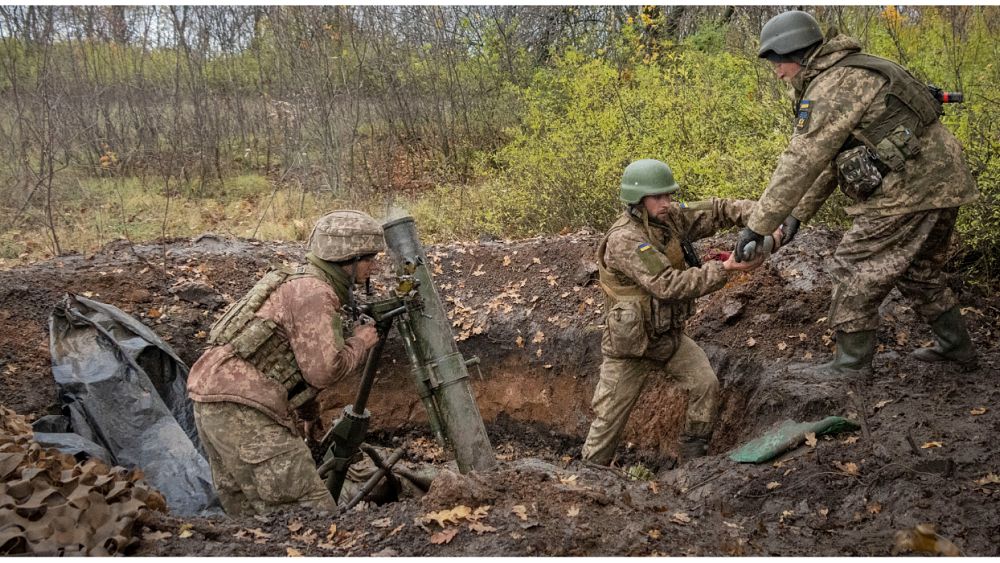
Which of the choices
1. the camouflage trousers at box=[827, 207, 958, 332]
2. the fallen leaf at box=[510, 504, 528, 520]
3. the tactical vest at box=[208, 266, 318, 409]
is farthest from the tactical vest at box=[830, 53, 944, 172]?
the tactical vest at box=[208, 266, 318, 409]

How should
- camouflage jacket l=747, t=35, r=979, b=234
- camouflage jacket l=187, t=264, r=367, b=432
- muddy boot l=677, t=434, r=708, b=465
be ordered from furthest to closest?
muddy boot l=677, t=434, r=708, b=465
camouflage jacket l=747, t=35, r=979, b=234
camouflage jacket l=187, t=264, r=367, b=432

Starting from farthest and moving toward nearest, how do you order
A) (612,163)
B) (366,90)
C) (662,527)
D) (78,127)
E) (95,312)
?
(366,90), (78,127), (612,163), (95,312), (662,527)

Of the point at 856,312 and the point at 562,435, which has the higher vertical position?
the point at 856,312

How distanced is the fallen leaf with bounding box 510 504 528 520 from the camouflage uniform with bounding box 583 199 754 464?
60.4 inches

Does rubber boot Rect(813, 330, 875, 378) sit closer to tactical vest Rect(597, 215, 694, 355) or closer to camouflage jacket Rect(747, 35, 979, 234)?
camouflage jacket Rect(747, 35, 979, 234)

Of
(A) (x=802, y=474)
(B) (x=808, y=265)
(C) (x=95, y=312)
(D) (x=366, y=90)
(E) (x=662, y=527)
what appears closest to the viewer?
(E) (x=662, y=527)

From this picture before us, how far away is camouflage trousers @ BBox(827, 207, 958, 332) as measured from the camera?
483 centimetres

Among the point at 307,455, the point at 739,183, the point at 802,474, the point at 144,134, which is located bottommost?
the point at 802,474

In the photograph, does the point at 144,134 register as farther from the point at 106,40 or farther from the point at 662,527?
the point at 662,527

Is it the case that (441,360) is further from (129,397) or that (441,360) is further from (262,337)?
(129,397)

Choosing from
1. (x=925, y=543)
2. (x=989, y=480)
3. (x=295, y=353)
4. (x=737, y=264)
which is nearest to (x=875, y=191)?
(x=737, y=264)

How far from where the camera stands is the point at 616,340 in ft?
16.9

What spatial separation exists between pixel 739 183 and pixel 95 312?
5542mm

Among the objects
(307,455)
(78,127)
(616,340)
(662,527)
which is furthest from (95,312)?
(78,127)
